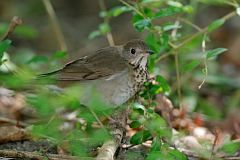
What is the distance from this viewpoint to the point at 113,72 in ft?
14.4

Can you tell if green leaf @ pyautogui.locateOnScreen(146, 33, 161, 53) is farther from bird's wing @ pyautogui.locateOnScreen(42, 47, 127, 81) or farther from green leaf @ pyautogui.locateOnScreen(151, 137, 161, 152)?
green leaf @ pyautogui.locateOnScreen(151, 137, 161, 152)

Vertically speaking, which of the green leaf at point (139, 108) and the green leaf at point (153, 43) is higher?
the green leaf at point (153, 43)

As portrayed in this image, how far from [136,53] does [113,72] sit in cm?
24

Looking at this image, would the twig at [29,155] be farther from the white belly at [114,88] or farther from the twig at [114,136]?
the white belly at [114,88]

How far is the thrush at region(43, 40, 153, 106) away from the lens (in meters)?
4.31

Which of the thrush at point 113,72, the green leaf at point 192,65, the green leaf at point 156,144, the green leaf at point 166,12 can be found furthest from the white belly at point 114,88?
the green leaf at point 156,144

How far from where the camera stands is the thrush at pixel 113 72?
14.1 feet

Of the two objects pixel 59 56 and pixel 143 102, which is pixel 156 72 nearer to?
pixel 143 102

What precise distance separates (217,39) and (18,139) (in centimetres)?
452

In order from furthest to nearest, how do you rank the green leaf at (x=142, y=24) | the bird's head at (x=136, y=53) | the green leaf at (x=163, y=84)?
the bird's head at (x=136, y=53)
the green leaf at (x=163, y=84)
the green leaf at (x=142, y=24)

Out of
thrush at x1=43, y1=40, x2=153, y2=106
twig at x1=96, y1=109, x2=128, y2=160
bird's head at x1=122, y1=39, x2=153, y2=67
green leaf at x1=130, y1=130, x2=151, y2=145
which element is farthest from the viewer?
bird's head at x1=122, y1=39, x2=153, y2=67

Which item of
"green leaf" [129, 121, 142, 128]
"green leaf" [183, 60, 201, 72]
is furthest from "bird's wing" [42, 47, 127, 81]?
"green leaf" [129, 121, 142, 128]

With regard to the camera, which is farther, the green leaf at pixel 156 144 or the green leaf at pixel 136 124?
the green leaf at pixel 136 124

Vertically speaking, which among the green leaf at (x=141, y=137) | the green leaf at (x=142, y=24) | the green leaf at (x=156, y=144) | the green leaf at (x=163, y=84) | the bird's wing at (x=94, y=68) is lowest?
the green leaf at (x=156, y=144)
